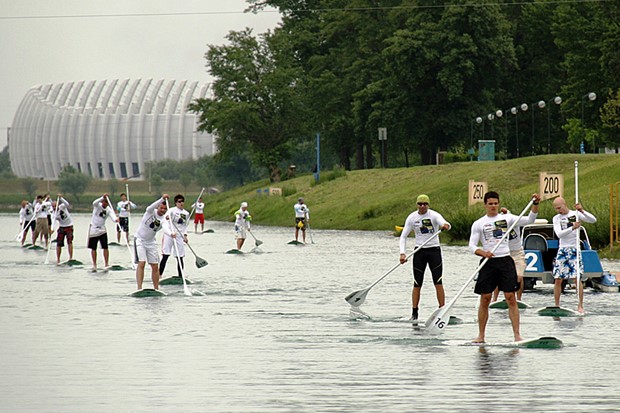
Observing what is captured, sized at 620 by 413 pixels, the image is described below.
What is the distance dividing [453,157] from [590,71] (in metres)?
11.2

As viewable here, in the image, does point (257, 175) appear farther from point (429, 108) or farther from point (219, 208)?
point (429, 108)

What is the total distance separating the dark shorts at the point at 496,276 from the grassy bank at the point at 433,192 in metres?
22.2

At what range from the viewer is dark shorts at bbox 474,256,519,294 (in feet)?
53.3

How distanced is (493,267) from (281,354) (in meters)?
2.77

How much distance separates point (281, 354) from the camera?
1563 cm

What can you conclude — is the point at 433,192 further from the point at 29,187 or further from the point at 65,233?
the point at 29,187

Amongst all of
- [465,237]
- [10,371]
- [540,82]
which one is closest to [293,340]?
[10,371]

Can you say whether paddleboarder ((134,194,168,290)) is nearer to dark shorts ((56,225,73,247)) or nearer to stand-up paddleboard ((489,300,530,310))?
stand-up paddleboard ((489,300,530,310))

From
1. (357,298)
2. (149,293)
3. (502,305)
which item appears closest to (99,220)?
(149,293)

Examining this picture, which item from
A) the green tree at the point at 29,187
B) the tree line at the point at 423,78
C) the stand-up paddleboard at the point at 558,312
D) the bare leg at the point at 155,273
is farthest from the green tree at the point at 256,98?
the stand-up paddleboard at the point at 558,312

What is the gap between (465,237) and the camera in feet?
160

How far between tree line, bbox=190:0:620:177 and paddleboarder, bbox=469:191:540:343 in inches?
2391

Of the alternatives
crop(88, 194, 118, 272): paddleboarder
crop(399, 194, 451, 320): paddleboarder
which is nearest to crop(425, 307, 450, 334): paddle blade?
crop(399, 194, 451, 320): paddleboarder

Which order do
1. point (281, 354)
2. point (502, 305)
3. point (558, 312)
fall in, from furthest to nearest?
point (502, 305), point (558, 312), point (281, 354)
